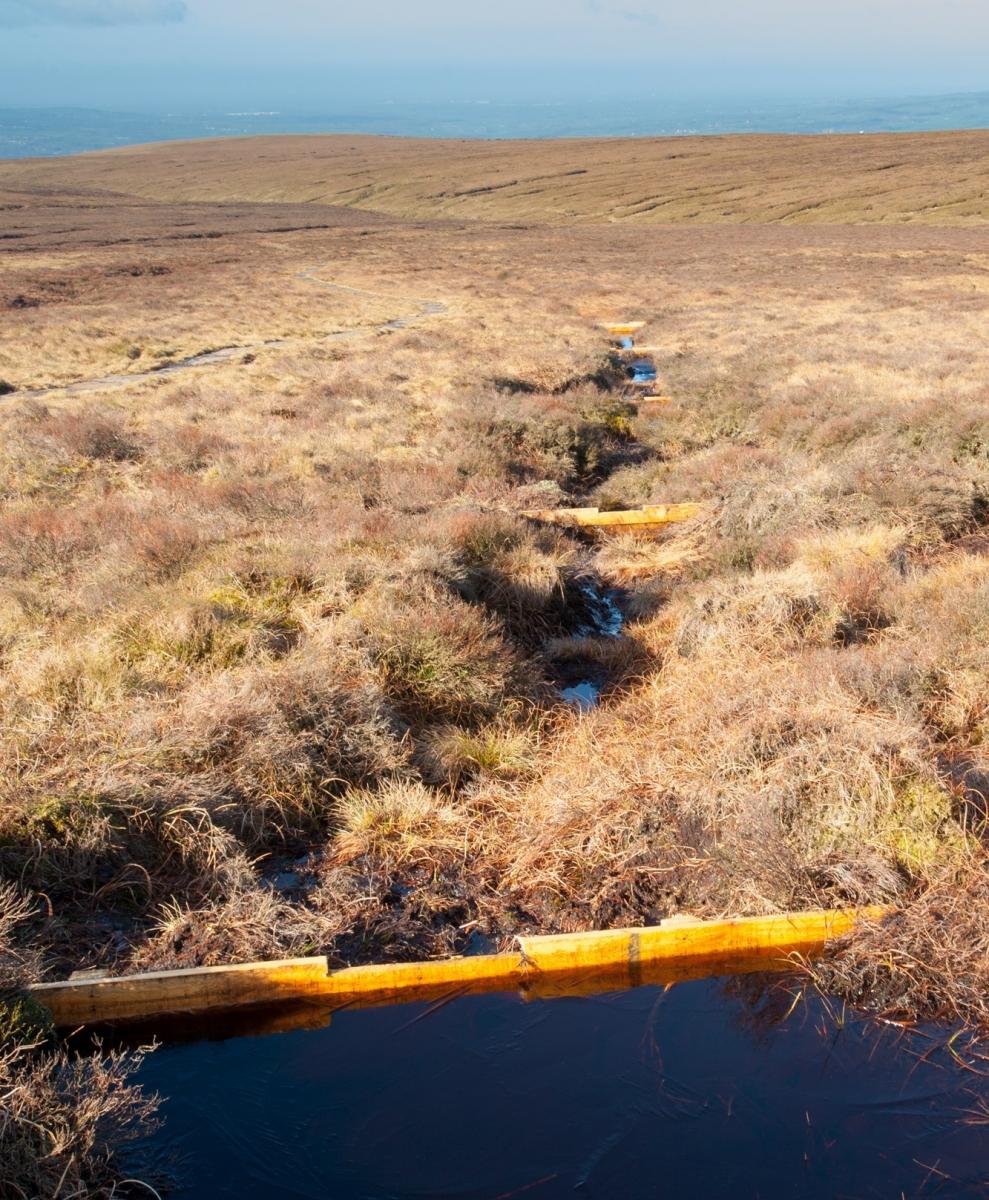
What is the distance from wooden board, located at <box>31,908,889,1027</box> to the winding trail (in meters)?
19.3

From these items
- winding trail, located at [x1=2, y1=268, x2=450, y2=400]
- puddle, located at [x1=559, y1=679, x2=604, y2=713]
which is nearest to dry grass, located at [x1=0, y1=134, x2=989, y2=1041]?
puddle, located at [x1=559, y1=679, x2=604, y2=713]

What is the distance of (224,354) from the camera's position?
1074 inches

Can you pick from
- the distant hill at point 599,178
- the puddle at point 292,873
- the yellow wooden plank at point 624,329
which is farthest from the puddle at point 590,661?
the distant hill at point 599,178

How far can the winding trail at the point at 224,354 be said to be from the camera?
22656mm

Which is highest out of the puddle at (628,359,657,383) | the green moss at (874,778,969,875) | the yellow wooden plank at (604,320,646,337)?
the green moss at (874,778,969,875)

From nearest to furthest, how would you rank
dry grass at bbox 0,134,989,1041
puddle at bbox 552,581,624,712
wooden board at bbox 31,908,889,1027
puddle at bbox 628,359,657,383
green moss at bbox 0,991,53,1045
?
1. green moss at bbox 0,991,53,1045
2. wooden board at bbox 31,908,889,1027
3. dry grass at bbox 0,134,989,1041
4. puddle at bbox 552,581,624,712
5. puddle at bbox 628,359,657,383

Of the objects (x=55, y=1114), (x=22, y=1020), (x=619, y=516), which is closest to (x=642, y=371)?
(x=619, y=516)

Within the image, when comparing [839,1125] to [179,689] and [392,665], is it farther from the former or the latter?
[179,689]

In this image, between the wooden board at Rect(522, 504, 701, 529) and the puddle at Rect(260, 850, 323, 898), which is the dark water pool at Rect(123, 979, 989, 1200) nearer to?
the puddle at Rect(260, 850, 323, 898)

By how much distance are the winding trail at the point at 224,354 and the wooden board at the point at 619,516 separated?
1331 cm

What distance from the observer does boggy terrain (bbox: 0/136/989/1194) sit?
5.65 metres

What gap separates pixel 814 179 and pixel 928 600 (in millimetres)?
79366

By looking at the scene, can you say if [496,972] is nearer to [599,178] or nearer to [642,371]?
[642,371]

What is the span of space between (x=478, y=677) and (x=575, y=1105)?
12.8 feet
